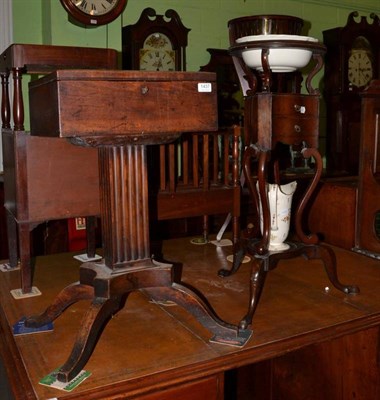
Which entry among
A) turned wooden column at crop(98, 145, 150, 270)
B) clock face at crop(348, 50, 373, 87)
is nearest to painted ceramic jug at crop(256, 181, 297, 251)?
turned wooden column at crop(98, 145, 150, 270)

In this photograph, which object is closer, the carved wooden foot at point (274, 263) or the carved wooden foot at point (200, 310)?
the carved wooden foot at point (200, 310)

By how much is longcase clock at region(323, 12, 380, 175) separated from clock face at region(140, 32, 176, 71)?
55.6 inches

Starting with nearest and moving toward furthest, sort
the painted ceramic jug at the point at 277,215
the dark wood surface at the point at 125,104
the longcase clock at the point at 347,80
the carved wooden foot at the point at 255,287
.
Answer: the dark wood surface at the point at 125,104
the carved wooden foot at the point at 255,287
the painted ceramic jug at the point at 277,215
the longcase clock at the point at 347,80

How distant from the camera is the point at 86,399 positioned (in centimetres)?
122

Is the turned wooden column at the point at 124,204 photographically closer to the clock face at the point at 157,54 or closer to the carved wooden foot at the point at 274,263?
the carved wooden foot at the point at 274,263

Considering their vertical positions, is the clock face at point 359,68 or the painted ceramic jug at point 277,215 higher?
the clock face at point 359,68

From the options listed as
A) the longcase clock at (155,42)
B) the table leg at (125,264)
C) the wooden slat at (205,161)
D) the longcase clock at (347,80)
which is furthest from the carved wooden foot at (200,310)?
the longcase clock at (347,80)

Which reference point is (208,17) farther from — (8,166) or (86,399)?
(86,399)

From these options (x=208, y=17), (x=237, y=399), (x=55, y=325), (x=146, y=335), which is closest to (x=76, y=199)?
(x=55, y=325)

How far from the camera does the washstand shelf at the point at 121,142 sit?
50.4 inches

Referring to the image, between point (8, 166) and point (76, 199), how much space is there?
290mm

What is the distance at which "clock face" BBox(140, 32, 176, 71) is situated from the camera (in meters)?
3.74

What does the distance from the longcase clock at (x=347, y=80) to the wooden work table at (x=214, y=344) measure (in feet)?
7.16

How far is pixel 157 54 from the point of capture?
3.78 meters
